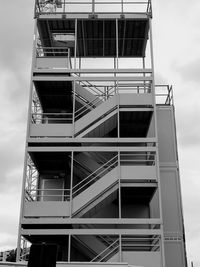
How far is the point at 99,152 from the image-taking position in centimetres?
2834

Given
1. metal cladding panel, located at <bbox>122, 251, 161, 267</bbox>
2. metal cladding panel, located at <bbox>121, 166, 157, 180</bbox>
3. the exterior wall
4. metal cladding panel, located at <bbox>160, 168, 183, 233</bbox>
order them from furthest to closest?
metal cladding panel, located at <bbox>160, 168, 183, 233</bbox> → the exterior wall → metal cladding panel, located at <bbox>121, 166, 157, 180</bbox> → metal cladding panel, located at <bbox>122, 251, 161, 267</bbox>

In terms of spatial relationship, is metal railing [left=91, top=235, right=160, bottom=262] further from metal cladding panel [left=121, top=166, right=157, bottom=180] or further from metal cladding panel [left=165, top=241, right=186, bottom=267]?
metal cladding panel [left=121, top=166, right=157, bottom=180]

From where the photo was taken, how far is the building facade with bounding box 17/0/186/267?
76.9ft

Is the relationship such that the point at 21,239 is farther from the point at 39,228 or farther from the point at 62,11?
the point at 62,11

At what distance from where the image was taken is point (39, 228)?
2439cm

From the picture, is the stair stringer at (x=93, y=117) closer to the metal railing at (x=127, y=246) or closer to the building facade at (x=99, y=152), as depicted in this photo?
the building facade at (x=99, y=152)

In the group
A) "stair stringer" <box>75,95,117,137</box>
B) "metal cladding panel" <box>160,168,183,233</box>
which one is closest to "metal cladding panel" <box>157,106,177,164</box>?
"metal cladding panel" <box>160,168,183,233</box>

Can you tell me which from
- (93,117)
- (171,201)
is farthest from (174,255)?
(93,117)

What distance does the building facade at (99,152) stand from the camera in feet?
76.9

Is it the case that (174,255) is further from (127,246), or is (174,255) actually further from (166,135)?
(166,135)

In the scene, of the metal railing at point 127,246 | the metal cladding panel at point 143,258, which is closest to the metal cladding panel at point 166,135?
the metal railing at point 127,246

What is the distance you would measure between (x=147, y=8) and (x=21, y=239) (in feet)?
56.5

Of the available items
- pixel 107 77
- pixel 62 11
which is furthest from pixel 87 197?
pixel 62 11

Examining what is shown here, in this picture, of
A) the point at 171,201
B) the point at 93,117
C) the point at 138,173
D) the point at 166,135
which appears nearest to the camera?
the point at 138,173
